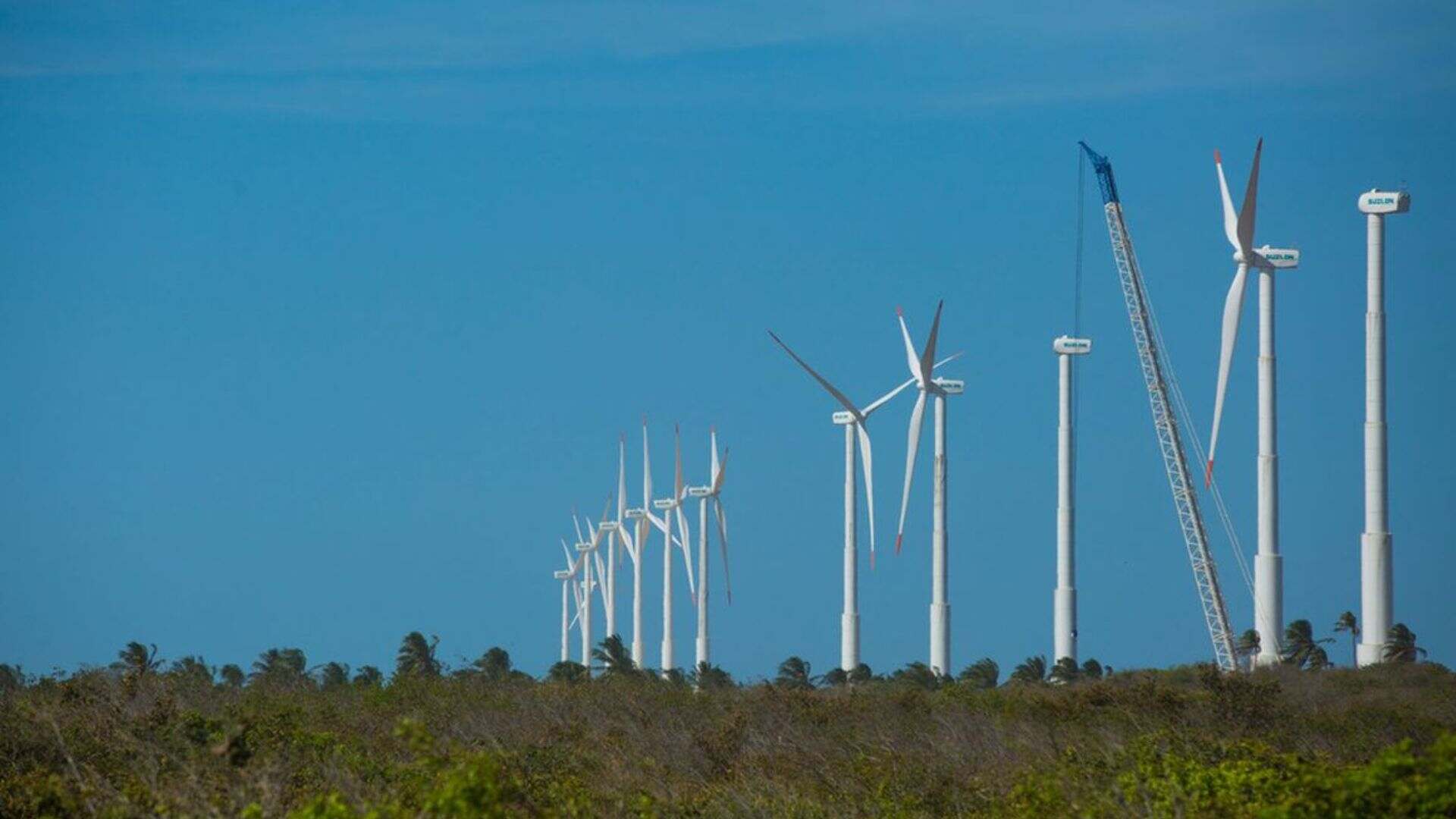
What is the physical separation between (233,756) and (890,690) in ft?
143

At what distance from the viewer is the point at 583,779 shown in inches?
1432

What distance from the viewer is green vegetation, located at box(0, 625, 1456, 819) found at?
2378cm

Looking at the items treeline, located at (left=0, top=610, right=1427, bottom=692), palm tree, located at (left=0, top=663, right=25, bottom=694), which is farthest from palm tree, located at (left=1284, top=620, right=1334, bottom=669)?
palm tree, located at (left=0, top=663, right=25, bottom=694)

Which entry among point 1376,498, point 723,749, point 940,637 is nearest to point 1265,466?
point 1376,498

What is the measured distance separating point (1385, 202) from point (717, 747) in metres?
44.1

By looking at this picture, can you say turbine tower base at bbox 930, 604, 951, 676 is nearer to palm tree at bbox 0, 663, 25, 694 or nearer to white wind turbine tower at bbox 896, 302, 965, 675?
white wind turbine tower at bbox 896, 302, 965, 675

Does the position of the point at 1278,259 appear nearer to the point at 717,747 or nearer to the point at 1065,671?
the point at 1065,671

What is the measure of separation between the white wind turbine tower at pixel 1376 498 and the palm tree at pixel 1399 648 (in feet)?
1.50

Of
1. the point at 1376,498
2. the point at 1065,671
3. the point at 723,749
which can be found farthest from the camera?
the point at 1065,671

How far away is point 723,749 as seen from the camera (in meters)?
44.0

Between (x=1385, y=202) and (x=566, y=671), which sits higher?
(x=1385, y=202)

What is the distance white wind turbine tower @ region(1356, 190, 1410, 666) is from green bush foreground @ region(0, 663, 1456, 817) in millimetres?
7007

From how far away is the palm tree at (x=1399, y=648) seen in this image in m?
75.6

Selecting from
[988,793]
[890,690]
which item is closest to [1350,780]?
[988,793]
